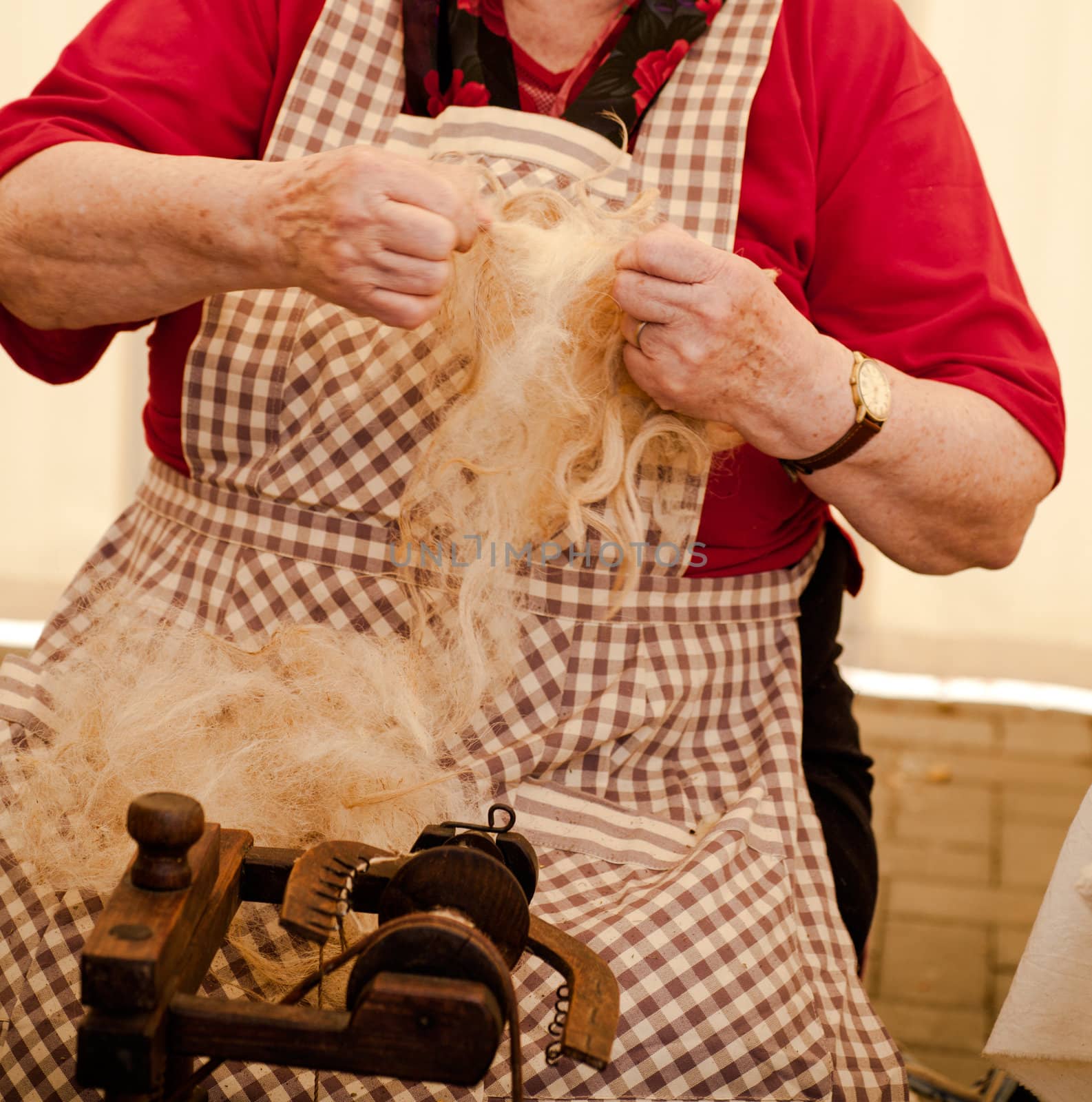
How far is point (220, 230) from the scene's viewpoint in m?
1.03

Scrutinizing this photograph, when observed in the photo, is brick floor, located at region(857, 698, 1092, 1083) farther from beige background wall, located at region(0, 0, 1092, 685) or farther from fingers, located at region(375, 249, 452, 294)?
fingers, located at region(375, 249, 452, 294)

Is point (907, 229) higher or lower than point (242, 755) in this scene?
higher

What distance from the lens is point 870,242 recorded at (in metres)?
1.23

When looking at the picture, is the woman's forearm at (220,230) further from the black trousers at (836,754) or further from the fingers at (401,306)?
the black trousers at (836,754)

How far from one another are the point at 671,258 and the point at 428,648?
0.44 meters

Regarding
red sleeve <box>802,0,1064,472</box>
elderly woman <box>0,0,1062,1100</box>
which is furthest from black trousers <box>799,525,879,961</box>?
red sleeve <box>802,0,1064,472</box>

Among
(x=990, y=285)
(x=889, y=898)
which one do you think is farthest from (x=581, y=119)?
(x=889, y=898)

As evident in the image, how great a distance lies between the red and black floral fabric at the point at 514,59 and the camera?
1191mm

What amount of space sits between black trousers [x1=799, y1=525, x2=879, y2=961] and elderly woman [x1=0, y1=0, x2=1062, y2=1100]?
0.04 ft

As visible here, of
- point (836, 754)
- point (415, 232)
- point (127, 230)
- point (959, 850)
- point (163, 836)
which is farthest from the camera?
point (959, 850)

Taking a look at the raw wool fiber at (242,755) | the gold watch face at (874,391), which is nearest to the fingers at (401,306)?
the raw wool fiber at (242,755)

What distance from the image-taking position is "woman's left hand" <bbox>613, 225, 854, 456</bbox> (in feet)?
3.22

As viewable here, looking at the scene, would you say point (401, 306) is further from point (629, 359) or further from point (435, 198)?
point (629, 359)

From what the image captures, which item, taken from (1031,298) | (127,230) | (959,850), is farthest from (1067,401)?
(127,230)
